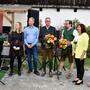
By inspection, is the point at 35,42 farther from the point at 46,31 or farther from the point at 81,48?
the point at 81,48

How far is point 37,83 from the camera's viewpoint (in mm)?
18703

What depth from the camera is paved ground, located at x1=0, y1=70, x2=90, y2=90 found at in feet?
59.1

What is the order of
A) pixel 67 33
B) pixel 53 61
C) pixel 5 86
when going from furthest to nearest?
pixel 53 61, pixel 67 33, pixel 5 86

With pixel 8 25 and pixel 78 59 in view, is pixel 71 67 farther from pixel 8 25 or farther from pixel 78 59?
pixel 8 25

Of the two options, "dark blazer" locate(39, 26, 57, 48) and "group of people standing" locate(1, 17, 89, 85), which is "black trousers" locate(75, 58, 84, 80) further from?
"dark blazer" locate(39, 26, 57, 48)

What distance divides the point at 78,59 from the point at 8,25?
13.9m

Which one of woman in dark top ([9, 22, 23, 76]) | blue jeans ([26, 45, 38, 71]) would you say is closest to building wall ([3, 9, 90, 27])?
blue jeans ([26, 45, 38, 71])

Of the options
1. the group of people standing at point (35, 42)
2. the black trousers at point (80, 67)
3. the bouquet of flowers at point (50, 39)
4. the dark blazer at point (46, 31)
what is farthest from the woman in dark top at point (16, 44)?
the black trousers at point (80, 67)

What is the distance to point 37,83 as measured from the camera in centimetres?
1870

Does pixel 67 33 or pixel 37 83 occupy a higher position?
pixel 67 33

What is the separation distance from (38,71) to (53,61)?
0.79m

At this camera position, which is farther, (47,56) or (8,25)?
(8,25)

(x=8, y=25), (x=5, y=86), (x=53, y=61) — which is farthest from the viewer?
(x=8, y=25)

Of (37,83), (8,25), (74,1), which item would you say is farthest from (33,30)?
(74,1)
